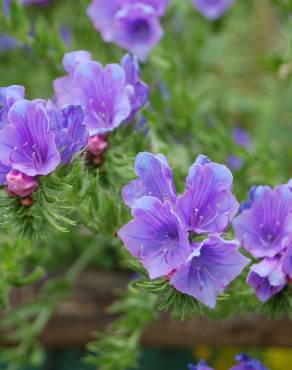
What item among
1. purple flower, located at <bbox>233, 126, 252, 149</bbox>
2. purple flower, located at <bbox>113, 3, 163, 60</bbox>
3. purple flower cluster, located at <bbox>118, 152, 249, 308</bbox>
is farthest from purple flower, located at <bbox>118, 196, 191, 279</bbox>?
purple flower, located at <bbox>233, 126, 252, 149</bbox>

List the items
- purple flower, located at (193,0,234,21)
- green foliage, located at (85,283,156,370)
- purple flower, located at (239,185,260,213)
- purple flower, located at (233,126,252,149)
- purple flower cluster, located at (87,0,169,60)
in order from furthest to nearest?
1. purple flower, located at (233,126,252,149)
2. purple flower, located at (193,0,234,21)
3. purple flower cluster, located at (87,0,169,60)
4. green foliage, located at (85,283,156,370)
5. purple flower, located at (239,185,260,213)

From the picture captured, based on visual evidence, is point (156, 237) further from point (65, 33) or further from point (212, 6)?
point (65, 33)

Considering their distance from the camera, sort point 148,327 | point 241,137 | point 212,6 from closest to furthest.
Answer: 1. point 148,327
2. point 212,6
3. point 241,137

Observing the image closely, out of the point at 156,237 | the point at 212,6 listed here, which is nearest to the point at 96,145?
the point at 156,237

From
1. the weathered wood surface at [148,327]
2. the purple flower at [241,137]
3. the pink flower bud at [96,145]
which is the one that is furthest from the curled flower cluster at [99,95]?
the purple flower at [241,137]

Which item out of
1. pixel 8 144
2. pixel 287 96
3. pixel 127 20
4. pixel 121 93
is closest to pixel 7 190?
pixel 8 144

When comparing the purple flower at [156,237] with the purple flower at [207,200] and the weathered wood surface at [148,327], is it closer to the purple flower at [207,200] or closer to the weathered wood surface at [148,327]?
the purple flower at [207,200]

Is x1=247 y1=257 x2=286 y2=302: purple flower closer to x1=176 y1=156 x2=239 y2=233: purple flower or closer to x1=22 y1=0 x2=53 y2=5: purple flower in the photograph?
x1=176 y1=156 x2=239 y2=233: purple flower
